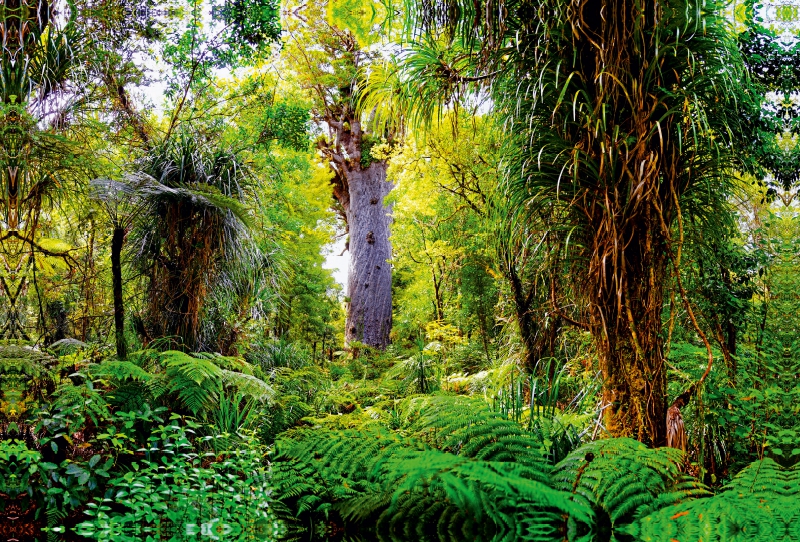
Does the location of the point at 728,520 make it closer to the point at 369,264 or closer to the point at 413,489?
the point at 413,489

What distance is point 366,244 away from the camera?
10.2 m

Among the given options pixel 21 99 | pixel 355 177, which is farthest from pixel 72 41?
pixel 355 177

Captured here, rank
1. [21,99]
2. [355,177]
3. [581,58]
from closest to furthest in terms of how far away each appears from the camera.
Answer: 1. [581,58]
2. [21,99]
3. [355,177]

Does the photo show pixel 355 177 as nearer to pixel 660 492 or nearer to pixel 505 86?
pixel 505 86

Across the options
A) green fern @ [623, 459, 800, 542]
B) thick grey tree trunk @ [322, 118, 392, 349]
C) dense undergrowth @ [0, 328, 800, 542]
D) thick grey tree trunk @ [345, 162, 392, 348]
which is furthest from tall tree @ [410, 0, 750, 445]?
thick grey tree trunk @ [322, 118, 392, 349]

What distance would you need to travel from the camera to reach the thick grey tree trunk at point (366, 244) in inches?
396

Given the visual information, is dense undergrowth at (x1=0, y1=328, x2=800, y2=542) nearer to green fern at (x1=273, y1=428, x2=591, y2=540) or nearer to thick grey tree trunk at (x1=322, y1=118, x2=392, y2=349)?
green fern at (x1=273, y1=428, x2=591, y2=540)

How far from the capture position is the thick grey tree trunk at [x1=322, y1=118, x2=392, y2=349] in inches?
396

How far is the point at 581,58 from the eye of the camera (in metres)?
2.69

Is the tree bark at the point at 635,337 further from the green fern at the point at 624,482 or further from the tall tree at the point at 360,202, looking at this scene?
the tall tree at the point at 360,202

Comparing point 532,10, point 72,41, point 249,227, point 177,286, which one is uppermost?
point 72,41

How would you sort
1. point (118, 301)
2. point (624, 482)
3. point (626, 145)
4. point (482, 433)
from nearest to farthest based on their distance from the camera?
point (624, 482) < point (482, 433) < point (626, 145) < point (118, 301)

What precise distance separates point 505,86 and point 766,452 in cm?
227

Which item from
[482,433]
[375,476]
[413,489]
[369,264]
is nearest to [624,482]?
[482,433]
